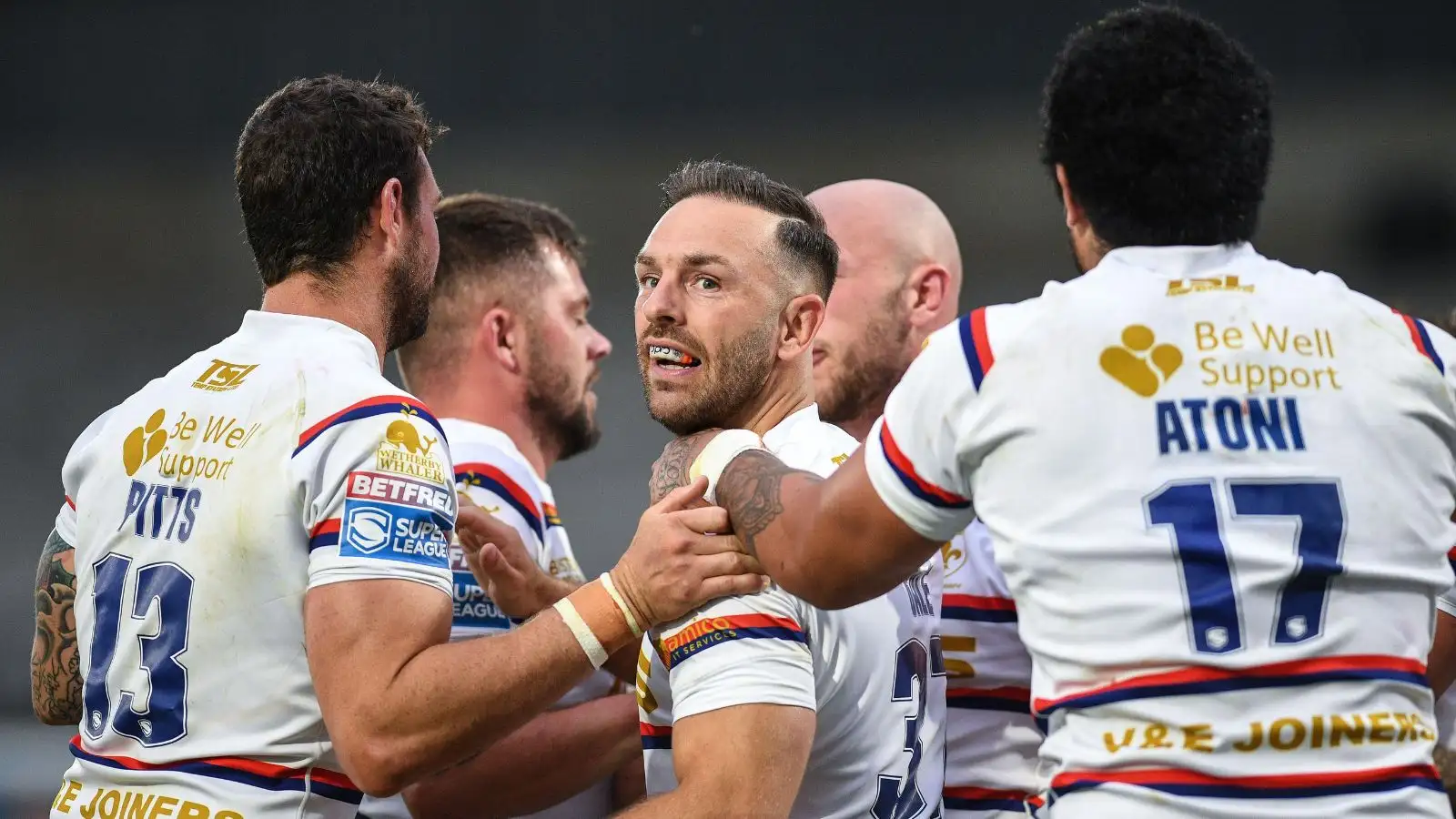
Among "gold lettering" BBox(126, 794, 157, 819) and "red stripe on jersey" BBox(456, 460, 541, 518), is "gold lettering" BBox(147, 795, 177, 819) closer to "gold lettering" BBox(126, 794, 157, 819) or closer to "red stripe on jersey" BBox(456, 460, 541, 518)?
"gold lettering" BBox(126, 794, 157, 819)

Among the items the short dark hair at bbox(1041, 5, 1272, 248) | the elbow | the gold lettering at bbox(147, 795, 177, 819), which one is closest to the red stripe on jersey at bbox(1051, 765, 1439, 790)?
the short dark hair at bbox(1041, 5, 1272, 248)

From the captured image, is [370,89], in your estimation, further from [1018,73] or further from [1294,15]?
[1294,15]

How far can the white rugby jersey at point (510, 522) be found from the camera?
4.02 meters

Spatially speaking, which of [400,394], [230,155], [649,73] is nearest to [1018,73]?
[649,73]

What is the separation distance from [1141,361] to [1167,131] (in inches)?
15.2

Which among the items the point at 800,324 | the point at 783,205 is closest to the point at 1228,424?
the point at 800,324

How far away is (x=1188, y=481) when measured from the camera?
86.0 inches

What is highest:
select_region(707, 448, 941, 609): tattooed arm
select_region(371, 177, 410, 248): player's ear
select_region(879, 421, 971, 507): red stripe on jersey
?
select_region(371, 177, 410, 248): player's ear

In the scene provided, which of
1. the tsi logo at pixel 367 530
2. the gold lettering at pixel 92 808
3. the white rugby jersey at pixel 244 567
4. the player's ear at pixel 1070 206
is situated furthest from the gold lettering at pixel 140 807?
the player's ear at pixel 1070 206

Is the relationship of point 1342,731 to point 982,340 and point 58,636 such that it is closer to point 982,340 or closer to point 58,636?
point 982,340

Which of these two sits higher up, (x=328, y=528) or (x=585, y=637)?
(x=328, y=528)

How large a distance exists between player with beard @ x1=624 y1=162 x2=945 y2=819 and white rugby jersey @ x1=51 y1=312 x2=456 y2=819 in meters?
0.56

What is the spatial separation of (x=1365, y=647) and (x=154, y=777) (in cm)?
214

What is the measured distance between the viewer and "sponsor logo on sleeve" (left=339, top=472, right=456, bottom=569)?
8.72 feet
